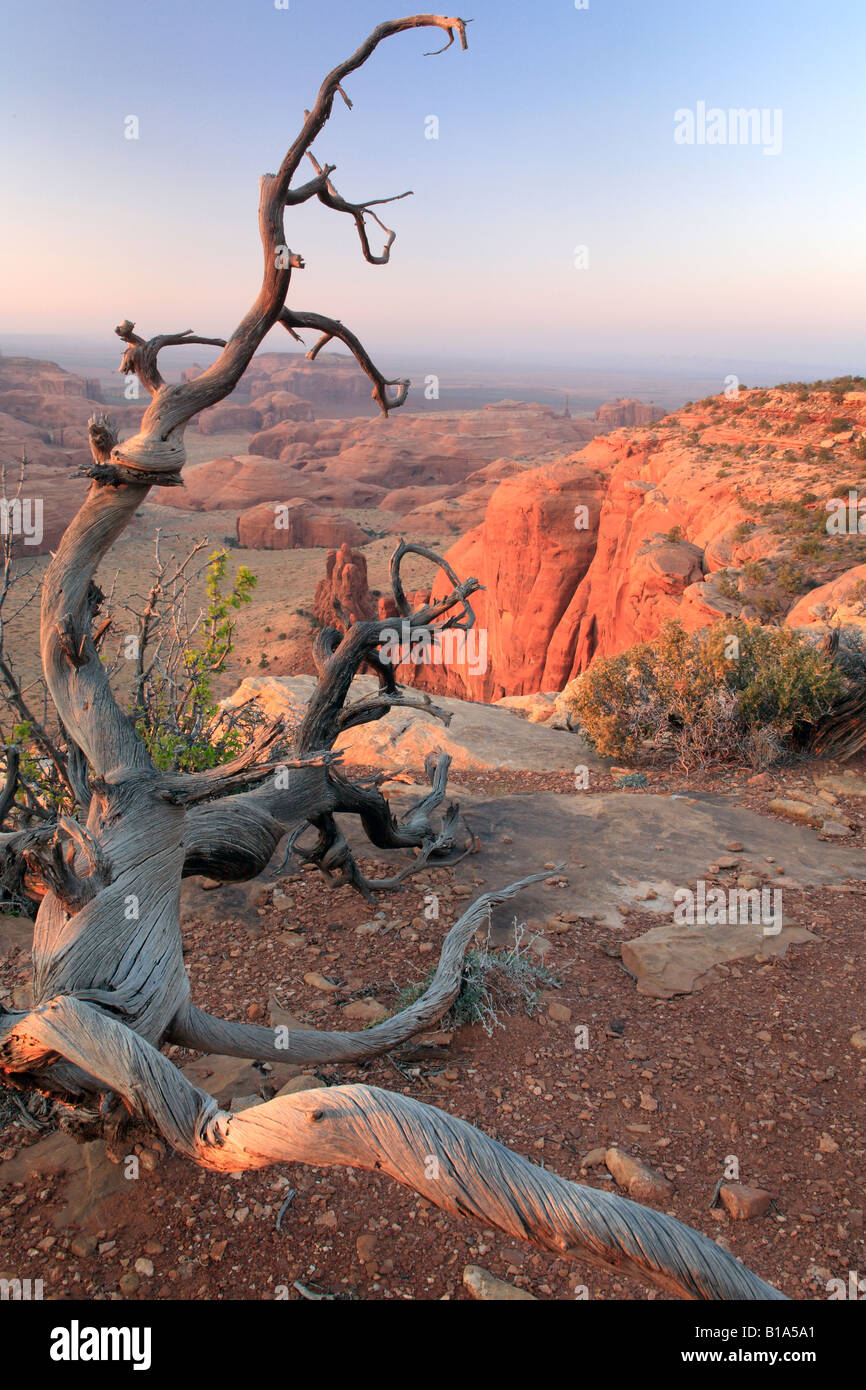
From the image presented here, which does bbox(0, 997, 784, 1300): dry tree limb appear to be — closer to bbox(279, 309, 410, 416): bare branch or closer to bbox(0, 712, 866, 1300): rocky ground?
bbox(0, 712, 866, 1300): rocky ground

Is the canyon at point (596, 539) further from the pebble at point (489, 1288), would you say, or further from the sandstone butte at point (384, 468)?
the pebble at point (489, 1288)

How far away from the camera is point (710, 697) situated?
8195mm

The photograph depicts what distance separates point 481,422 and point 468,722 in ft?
287

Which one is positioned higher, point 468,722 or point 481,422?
point 481,422

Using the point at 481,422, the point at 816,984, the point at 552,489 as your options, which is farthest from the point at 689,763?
the point at 481,422

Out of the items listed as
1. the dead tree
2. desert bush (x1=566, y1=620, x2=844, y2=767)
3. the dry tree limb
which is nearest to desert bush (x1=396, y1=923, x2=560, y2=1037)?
the dead tree

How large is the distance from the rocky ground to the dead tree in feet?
1.36

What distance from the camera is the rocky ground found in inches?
98.7

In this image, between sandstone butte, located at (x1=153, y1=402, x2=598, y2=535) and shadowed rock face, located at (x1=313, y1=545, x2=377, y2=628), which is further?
sandstone butte, located at (x1=153, y1=402, x2=598, y2=535)

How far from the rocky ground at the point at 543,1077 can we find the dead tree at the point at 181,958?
1.36ft

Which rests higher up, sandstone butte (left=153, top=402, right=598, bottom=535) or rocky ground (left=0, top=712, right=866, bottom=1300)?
sandstone butte (left=153, top=402, right=598, bottom=535)

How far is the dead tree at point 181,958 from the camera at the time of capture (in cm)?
Answer: 185

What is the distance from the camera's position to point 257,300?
10.6 feet

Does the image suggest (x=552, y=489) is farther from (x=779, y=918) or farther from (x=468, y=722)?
(x=779, y=918)
